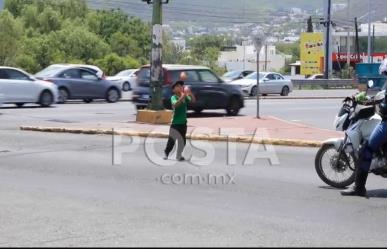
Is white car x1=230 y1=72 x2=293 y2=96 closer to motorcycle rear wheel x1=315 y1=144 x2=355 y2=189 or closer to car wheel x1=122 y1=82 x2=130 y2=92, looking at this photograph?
car wheel x1=122 y1=82 x2=130 y2=92

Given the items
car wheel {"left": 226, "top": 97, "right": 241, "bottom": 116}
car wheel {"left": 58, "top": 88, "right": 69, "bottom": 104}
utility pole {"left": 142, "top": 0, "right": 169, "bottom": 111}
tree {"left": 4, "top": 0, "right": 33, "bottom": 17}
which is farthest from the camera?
tree {"left": 4, "top": 0, "right": 33, "bottom": 17}

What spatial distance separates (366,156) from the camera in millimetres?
9648

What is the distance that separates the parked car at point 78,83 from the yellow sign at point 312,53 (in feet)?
168

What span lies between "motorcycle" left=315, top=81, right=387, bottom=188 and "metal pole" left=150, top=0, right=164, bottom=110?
33.1 feet

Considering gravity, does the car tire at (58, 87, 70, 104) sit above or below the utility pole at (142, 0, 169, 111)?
below

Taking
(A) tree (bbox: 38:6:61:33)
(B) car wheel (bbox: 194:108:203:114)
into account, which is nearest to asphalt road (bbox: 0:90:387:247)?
(B) car wheel (bbox: 194:108:203:114)

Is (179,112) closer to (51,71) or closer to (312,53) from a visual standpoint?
(51,71)

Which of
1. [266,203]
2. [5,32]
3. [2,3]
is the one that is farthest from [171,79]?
[2,3]

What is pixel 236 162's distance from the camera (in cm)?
1318

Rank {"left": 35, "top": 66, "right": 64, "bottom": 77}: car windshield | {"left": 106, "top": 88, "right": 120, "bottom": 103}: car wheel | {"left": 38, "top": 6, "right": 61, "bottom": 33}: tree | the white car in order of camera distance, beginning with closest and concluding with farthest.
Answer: {"left": 35, "top": 66, "right": 64, "bottom": 77}: car windshield → {"left": 106, "top": 88, "right": 120, "bottom": 103}: car wheel → the white car → {"left": 38, "top": 6, "right": 61, "bottom": 33}: tree

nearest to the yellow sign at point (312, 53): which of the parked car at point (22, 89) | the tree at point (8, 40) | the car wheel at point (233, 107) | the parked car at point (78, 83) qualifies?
the tree at point (8, 40)

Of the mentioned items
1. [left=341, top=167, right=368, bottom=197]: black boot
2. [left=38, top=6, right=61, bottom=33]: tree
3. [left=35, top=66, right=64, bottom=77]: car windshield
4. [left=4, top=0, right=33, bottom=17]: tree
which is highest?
[left=4, top=0, right=33, bottom=17]: tree

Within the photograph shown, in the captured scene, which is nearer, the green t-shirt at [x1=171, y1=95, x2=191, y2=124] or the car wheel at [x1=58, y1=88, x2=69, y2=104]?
the green t-shirt at [x1=171, y1=95, x2=191, y2=124]

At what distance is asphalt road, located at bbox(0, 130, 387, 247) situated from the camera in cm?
742
